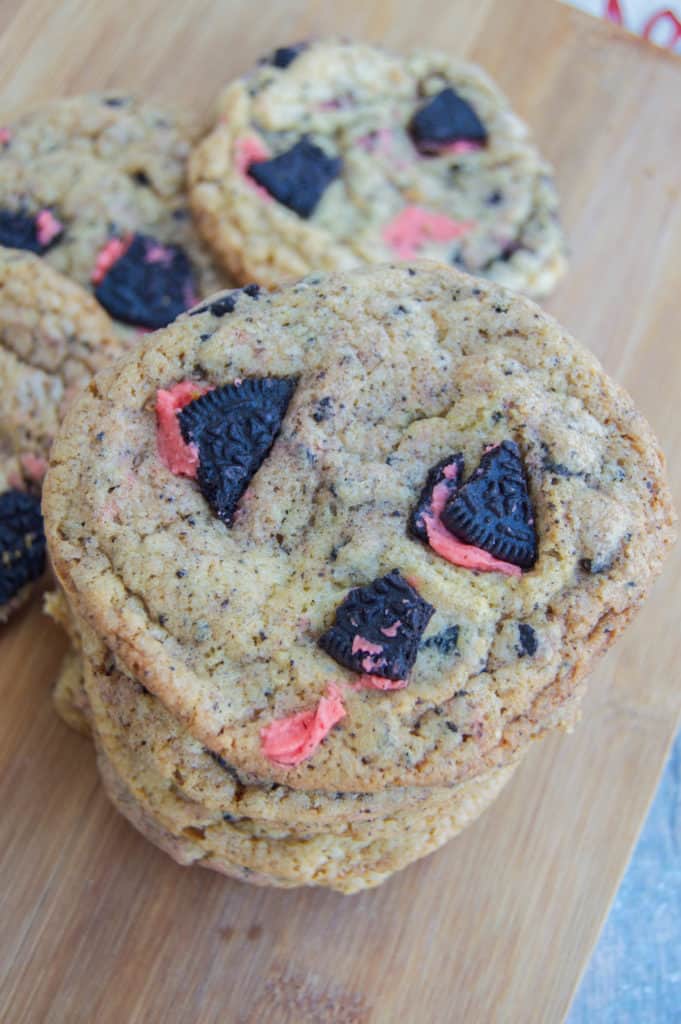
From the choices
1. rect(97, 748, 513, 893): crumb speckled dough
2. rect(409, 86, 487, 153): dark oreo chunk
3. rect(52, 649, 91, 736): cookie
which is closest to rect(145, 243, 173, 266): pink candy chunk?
rect(409, 86, 487, 153): dark oreo chunk

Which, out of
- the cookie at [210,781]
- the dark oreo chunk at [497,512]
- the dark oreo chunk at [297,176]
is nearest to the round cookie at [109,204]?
the dark oreo chunk at [297,176]

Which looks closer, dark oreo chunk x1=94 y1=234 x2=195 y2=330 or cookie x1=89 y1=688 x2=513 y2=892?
A: cookie x1=89 y1=688 x2=513 y2=892

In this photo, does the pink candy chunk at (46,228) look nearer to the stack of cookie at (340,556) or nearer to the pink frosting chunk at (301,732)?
the stack of cookie at (340,556)

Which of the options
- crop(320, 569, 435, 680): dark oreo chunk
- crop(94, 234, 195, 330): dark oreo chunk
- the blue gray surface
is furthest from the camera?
the blue gray surface

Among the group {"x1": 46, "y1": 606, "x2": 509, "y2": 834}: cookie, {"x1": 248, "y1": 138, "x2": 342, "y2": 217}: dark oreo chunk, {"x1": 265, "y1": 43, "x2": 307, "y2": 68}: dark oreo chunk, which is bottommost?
{"x1": 46, "y1": 606, "x2": 509, "y2": 834}: cookie

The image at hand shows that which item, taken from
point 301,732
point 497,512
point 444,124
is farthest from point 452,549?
point 444,124

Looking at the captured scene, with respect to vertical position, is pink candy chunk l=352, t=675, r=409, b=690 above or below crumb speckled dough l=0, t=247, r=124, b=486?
above

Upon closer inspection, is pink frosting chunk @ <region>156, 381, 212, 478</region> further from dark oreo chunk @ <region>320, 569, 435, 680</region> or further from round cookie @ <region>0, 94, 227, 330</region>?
round cookie @ <region>0, 94, 227, 330</region>
